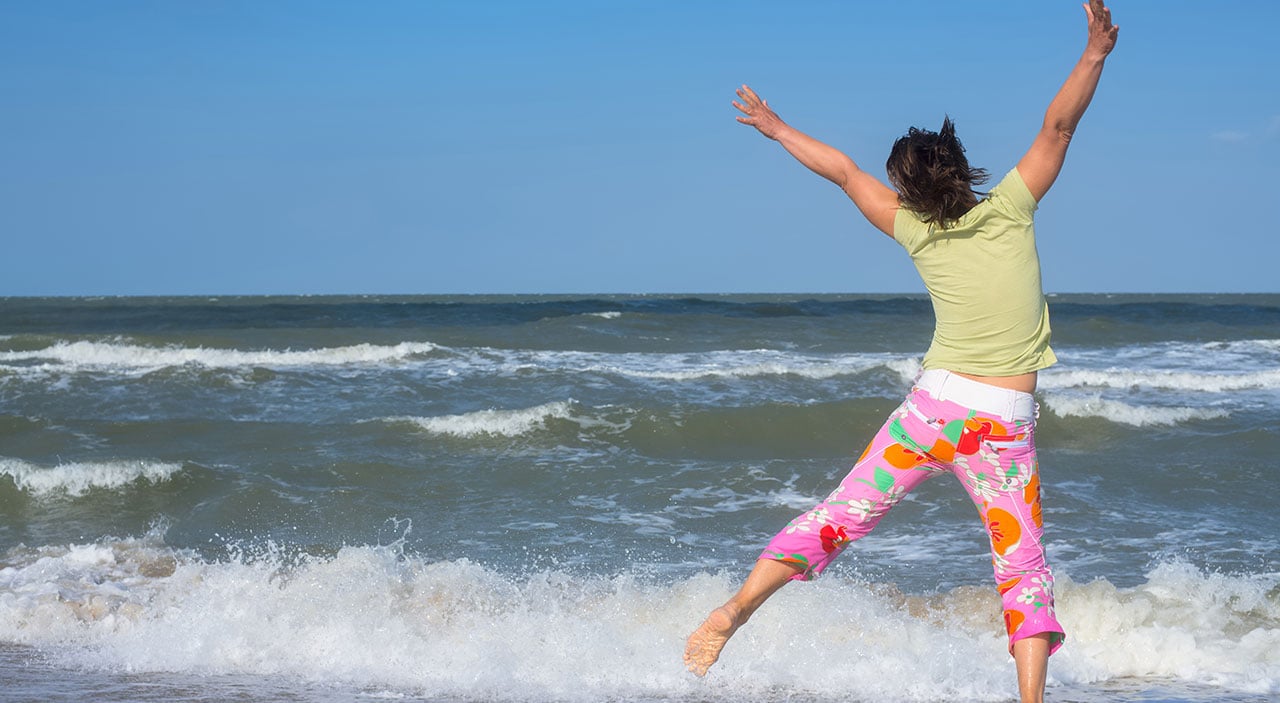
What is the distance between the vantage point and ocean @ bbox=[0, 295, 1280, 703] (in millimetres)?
4461

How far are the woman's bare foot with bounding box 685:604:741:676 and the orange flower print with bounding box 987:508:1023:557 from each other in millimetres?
775

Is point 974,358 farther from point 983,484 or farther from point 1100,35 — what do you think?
point 1100,35

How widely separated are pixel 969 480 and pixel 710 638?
0.88 metres

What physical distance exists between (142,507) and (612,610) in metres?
4.72

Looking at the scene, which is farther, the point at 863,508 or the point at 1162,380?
the point at 1162,380

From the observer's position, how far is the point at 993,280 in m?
3.09

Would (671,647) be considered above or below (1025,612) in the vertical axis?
below

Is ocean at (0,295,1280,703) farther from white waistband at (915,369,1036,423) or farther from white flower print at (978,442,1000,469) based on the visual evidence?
white waistband at (915,369,1036,423)

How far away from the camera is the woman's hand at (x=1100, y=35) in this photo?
115 inches

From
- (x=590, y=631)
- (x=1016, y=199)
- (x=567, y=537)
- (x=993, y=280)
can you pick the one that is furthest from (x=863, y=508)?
(x=567, y=537)

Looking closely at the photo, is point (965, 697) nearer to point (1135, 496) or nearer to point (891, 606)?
point (891, 606)

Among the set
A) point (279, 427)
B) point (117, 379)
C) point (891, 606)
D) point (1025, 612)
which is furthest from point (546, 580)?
point (117, 379)

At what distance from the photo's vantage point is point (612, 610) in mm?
5168

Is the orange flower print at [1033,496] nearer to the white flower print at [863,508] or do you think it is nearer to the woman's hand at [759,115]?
the white flower print at [863,508]
